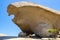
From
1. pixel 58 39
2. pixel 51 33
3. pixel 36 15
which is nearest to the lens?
pixel 58 39

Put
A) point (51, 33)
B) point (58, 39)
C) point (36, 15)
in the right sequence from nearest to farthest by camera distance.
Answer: point (58, 39) → point (51, 33) → point (36, 15)

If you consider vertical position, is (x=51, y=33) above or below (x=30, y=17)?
below

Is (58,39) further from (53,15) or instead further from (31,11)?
(31,11)

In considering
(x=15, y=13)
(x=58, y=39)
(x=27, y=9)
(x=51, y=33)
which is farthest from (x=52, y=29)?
(x=15, y=13)

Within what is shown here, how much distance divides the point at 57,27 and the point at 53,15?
57 cm

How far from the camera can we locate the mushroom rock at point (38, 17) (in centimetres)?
751

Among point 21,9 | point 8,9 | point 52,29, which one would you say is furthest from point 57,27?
point 8,9

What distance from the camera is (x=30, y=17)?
313 inches

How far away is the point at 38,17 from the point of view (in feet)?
25.6

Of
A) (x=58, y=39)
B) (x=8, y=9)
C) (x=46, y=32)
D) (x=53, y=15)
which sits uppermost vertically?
(x=8, y=9)

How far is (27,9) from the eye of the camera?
766 centimetres

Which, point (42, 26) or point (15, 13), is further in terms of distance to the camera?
point (15, 13)

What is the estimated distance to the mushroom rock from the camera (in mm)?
7508

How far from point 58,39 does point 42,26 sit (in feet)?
3.97
